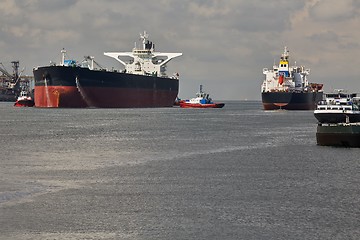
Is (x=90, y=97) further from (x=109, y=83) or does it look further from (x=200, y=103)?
(x=200, y=103)

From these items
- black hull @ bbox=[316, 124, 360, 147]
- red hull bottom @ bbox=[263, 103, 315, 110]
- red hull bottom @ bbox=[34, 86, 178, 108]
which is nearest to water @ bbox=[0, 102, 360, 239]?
black hull @ bbox=[316, 124, 360, 147]

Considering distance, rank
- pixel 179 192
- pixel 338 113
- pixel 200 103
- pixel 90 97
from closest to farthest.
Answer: pixel 179 192, pixel 338 113, pixel 90 97, pixel 200 103

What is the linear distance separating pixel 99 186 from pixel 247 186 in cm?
650

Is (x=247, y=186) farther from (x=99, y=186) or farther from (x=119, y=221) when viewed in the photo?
(x=119, y=221)

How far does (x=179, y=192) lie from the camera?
27.7 m

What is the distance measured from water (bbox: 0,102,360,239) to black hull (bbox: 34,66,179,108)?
6579cm

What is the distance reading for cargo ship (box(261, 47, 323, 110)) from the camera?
130 meters

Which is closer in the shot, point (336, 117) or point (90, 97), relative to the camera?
point (336, 117)

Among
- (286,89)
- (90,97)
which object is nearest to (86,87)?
(90,97)

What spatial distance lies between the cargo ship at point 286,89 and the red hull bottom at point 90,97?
2460cm

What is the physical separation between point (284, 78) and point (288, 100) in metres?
6.06

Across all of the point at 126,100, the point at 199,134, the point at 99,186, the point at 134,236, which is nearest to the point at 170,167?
the point at 99,186

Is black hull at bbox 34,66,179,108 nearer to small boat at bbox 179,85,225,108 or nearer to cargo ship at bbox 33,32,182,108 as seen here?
cargo ship at bbox 33,32,182,108

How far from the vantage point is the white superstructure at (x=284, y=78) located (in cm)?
13238
